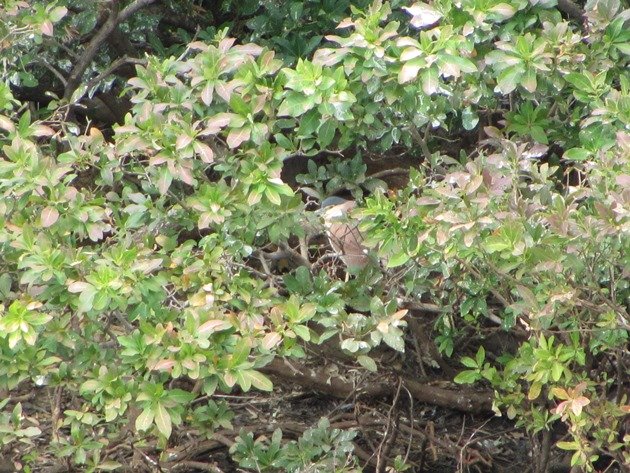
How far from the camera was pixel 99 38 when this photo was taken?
4012 mm

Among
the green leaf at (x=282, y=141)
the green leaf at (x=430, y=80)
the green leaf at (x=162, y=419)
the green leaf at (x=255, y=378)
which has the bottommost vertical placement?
the green leaf at (x=162, y=419)

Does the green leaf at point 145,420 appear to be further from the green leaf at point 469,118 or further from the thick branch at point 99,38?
the thick branch at point 99,38

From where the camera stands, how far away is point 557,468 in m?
3.93

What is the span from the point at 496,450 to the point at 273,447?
3.50 ft

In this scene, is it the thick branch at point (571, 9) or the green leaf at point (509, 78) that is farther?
the thick branch at point (571, 9)

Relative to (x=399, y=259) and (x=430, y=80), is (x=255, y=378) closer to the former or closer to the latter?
(x=399, y=259)

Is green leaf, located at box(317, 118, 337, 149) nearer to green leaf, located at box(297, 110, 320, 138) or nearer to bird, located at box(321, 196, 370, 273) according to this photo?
green leaf, located at box(297, 110, 320, 138)

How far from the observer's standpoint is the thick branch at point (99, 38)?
3.92 m

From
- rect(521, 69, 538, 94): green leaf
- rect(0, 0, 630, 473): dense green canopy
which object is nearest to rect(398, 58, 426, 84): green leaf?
rect(0, 0, 630, 473): dense green canopy

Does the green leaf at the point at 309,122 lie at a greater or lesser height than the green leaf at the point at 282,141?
greater

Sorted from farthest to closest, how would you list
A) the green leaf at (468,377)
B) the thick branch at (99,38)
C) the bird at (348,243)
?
1. the thick branch at (99,38)
2. the green leaf at (468,377)
3. the bird at (348,243)

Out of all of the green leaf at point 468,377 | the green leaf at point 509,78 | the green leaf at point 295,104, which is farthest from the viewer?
the green leaf at point 468,377

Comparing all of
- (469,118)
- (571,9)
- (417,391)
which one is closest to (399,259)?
(469,118)

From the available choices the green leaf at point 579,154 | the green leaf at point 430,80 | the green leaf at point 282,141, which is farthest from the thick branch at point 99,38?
the green leaf at point 579,154
